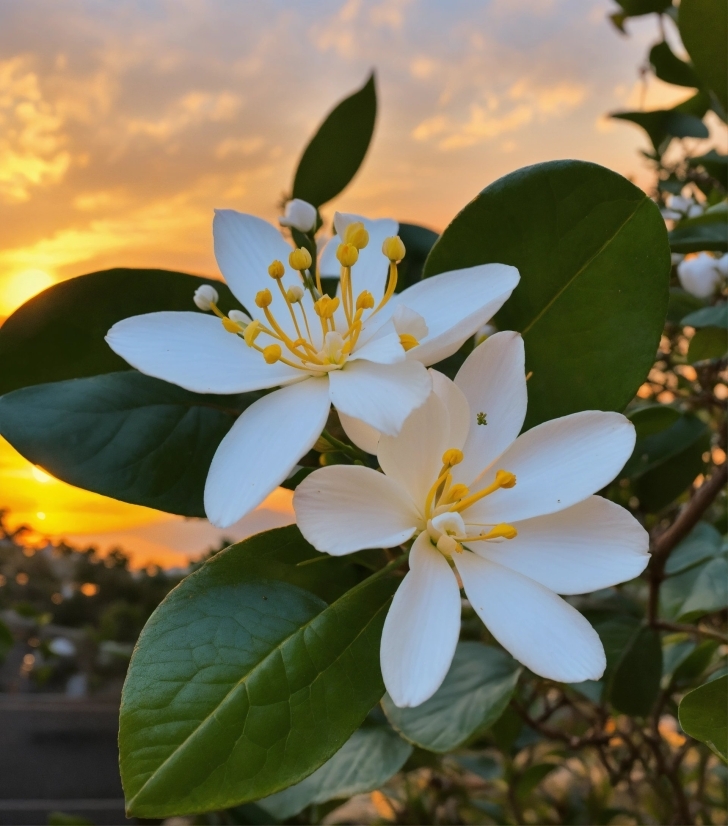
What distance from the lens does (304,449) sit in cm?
36

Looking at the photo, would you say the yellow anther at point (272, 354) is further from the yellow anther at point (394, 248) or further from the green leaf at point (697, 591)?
the green leaf at point (697, 591)

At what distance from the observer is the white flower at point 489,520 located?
349 millimetres

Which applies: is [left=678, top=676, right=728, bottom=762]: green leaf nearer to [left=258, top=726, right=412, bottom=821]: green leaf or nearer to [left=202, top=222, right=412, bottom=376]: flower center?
[left=202, top=222, right=412, bottom=376]: flower center

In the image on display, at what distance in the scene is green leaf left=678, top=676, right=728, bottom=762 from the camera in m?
0.38

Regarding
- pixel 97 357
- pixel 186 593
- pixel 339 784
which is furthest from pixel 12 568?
pixel 186 593

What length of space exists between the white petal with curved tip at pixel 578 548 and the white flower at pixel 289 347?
10cm

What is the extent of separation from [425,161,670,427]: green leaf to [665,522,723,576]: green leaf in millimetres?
384

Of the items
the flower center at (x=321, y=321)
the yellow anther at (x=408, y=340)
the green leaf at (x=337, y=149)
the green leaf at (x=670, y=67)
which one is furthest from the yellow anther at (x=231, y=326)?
the green leaf at (x=670, y=67)

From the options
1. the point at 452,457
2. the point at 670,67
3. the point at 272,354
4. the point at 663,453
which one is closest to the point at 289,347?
the point at 272,354

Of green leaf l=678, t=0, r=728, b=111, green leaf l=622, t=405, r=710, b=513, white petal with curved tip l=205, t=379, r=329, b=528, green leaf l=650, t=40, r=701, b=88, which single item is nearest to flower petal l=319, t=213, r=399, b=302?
white petal with curved tip l=205, t=379, r=329, b=528

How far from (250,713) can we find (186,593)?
68 mm

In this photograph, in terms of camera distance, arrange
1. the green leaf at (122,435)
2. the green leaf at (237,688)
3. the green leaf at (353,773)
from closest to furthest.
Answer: the green leaf at (237,688)
the green leaf at (122,435)
the green leaf at (353,773)

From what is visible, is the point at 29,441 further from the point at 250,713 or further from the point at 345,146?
the point at 345,146

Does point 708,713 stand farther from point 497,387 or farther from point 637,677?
point 637,677
